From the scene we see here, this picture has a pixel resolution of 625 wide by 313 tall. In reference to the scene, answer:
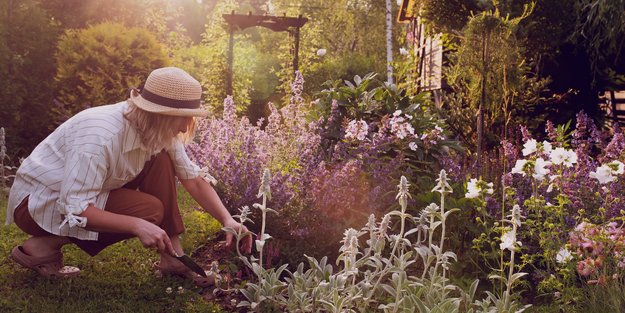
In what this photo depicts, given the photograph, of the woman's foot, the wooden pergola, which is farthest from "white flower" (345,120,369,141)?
the wooden pergola

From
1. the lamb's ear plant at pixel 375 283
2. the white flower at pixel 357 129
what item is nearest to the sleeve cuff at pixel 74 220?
the lamb's ear plant at pixel 375 283

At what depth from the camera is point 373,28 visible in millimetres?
26000

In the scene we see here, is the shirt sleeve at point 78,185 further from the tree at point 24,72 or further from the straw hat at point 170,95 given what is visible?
the tree at point 24,72

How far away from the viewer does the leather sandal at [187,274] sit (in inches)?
145

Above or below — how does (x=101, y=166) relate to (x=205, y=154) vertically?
above

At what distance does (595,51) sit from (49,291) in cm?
771

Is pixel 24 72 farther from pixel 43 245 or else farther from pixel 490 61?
pixel 490 61

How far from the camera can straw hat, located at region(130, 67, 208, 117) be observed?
3.21 metres

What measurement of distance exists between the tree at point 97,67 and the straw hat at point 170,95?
490 cm

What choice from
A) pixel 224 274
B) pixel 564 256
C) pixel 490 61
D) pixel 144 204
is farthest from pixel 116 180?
pixel 490 61

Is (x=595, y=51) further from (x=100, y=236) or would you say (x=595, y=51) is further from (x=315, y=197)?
(x=100, y=236)

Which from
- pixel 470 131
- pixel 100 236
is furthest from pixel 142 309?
pixel 470 131

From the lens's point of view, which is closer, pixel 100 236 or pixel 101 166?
pixel 101 166

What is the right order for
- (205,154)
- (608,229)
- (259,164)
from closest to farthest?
(608,229) → (259,164) → (205,154)
